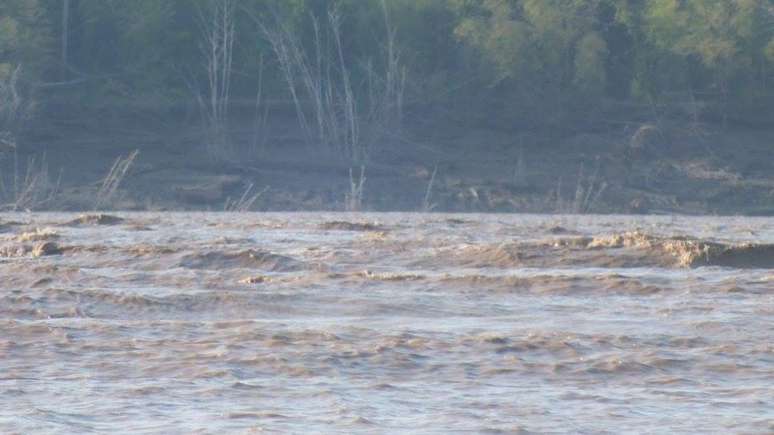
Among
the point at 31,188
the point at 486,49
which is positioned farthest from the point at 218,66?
the point at 31,188

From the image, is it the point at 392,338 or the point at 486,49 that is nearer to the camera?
the point at 392,338

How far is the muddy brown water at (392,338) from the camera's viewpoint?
24.2 feet

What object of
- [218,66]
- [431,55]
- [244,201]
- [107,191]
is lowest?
[244,201]

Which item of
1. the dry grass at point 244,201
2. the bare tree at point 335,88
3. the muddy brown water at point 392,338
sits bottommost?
the dry grass at point 244,201

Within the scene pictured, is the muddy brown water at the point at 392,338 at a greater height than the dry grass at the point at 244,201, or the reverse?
the muddy brown water at the point at 392,338

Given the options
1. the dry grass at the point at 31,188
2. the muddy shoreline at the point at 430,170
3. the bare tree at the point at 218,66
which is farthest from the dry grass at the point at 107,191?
the bare tree at the point at 218,66

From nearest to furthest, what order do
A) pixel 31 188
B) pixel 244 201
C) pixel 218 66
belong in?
pixel 31 188
pixel 244 201
pixel 218 66

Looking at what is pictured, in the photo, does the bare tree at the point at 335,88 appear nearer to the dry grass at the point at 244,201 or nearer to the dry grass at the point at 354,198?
the dry grass at the point at 354,198

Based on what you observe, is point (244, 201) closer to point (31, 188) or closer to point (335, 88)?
point (31, 188)

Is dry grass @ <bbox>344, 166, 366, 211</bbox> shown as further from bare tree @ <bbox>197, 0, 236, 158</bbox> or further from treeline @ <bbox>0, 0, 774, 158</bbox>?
treeline @ <bbox>0, 0, 774, 158</bbox>

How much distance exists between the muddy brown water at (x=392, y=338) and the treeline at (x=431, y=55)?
26286 millimetres

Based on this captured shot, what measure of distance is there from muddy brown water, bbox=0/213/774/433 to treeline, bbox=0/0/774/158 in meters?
26.3

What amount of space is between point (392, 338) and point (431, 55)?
36.1 meters

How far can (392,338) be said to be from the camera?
9.80 meters
